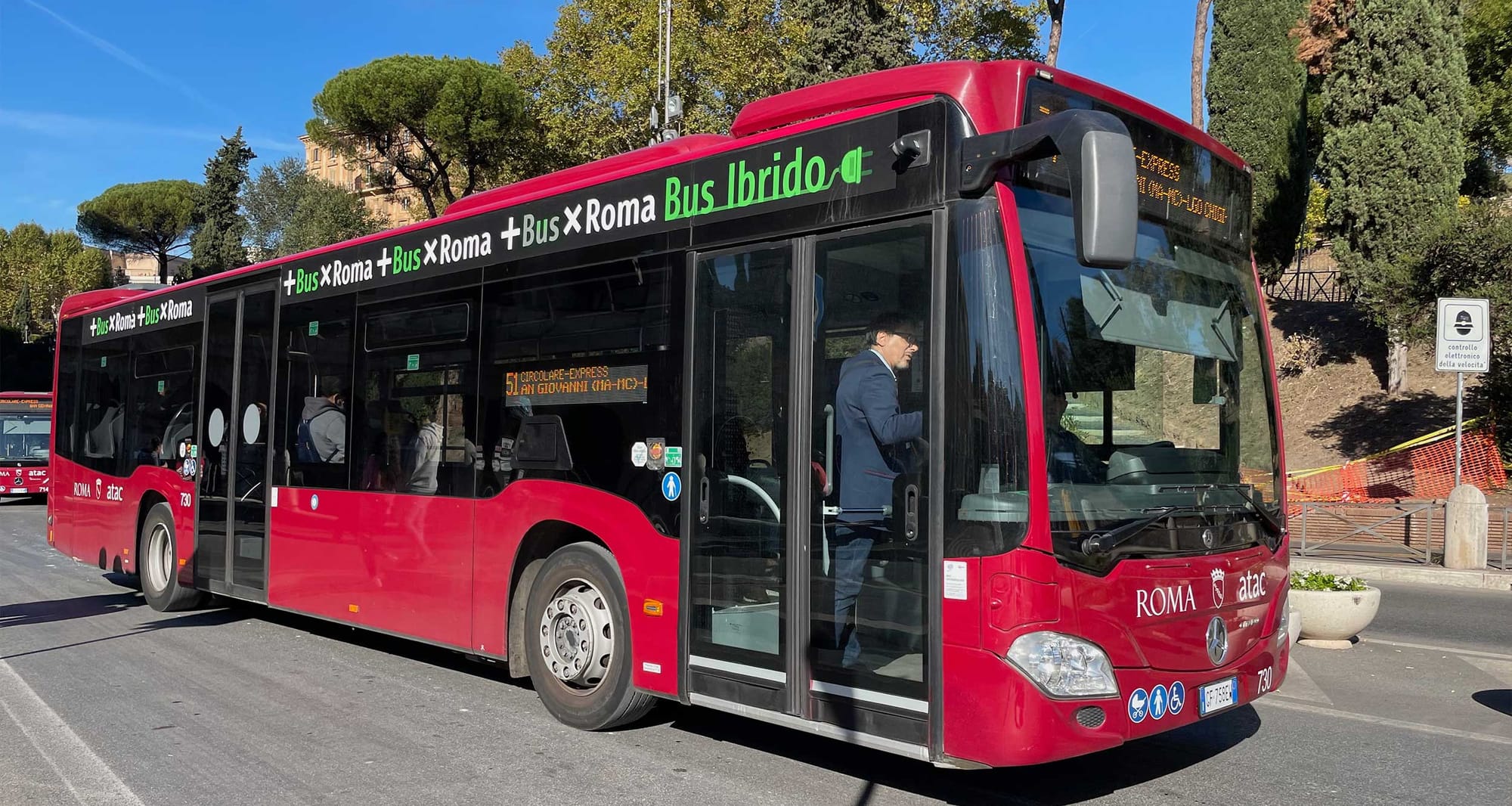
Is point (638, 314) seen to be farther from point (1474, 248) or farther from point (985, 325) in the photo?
point (1474, 248)

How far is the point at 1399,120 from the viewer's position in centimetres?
2511

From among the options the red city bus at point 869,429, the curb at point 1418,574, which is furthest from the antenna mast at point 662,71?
the red city bus at point 869,429

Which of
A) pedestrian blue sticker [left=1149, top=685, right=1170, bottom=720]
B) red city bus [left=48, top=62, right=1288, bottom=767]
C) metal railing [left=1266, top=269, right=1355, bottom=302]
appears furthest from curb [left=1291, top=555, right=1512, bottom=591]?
metal railing [left=1266, top=269, right=1355, bottom=302]

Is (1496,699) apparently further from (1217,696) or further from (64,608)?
(64,608)

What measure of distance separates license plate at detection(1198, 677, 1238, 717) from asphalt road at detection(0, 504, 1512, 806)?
0.50m

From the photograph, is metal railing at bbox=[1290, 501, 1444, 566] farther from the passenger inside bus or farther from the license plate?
the passenger inside bus

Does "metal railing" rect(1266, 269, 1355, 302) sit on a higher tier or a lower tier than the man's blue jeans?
higher

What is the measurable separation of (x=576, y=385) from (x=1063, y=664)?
3189 mm

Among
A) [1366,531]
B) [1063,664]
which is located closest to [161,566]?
[1063,664]

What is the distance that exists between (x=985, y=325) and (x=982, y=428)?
15.8 inches

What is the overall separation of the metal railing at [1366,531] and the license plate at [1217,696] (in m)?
12.0

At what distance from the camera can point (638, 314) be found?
620 centimetres

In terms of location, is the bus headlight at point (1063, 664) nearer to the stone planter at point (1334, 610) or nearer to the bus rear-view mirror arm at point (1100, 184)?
the bus rear-view mirror arm at point (1100, 184)

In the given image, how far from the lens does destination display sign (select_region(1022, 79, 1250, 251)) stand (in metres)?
4.86
